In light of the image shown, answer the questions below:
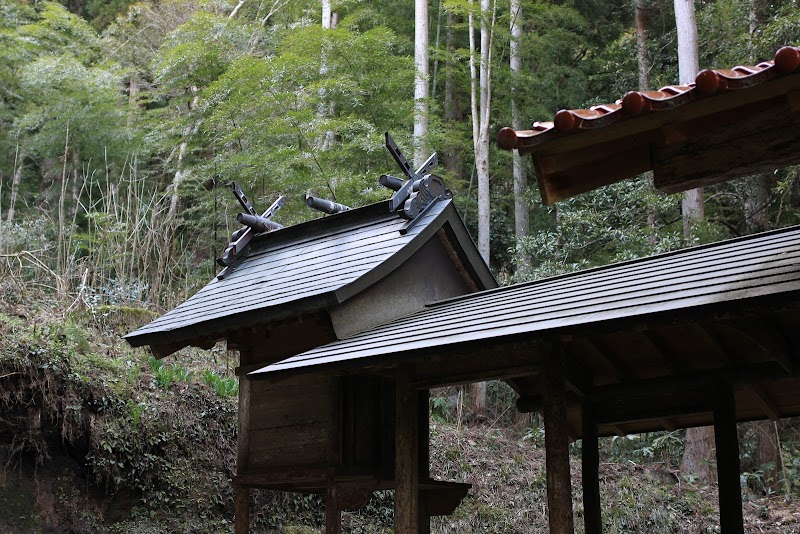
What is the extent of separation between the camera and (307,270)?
7.65 meters

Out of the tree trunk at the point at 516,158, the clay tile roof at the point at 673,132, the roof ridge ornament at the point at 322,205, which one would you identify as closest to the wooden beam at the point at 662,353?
the clay tile roof at the point at 673,132

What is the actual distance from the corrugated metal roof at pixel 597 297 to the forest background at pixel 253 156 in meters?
4.72

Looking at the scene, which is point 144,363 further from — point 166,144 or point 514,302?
point 166,144

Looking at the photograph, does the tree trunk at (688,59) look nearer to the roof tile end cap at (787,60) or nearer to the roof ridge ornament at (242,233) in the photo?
the roof ridge ornament at (242,233)

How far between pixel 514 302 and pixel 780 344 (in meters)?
1.80

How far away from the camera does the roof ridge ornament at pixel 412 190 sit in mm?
7562

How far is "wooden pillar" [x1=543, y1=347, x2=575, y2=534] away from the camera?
5.25 m

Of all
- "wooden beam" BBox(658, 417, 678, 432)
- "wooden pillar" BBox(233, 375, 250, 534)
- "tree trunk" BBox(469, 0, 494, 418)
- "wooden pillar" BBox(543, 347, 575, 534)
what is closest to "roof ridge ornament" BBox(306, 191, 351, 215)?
"wooden pillar" BBox(233, 375, 250, 534)

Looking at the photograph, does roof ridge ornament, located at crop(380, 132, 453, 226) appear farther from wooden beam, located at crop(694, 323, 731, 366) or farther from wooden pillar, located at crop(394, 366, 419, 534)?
wooden beam, located at crop(694, 323, 731, 366)

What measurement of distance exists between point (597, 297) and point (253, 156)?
961cm

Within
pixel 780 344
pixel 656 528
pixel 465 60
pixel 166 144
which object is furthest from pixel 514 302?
pixel 465 60

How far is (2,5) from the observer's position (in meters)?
20.0

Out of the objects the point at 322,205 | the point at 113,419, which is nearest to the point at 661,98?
the point at 322,205

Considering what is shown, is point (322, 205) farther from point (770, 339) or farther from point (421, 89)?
point (421, 89)
